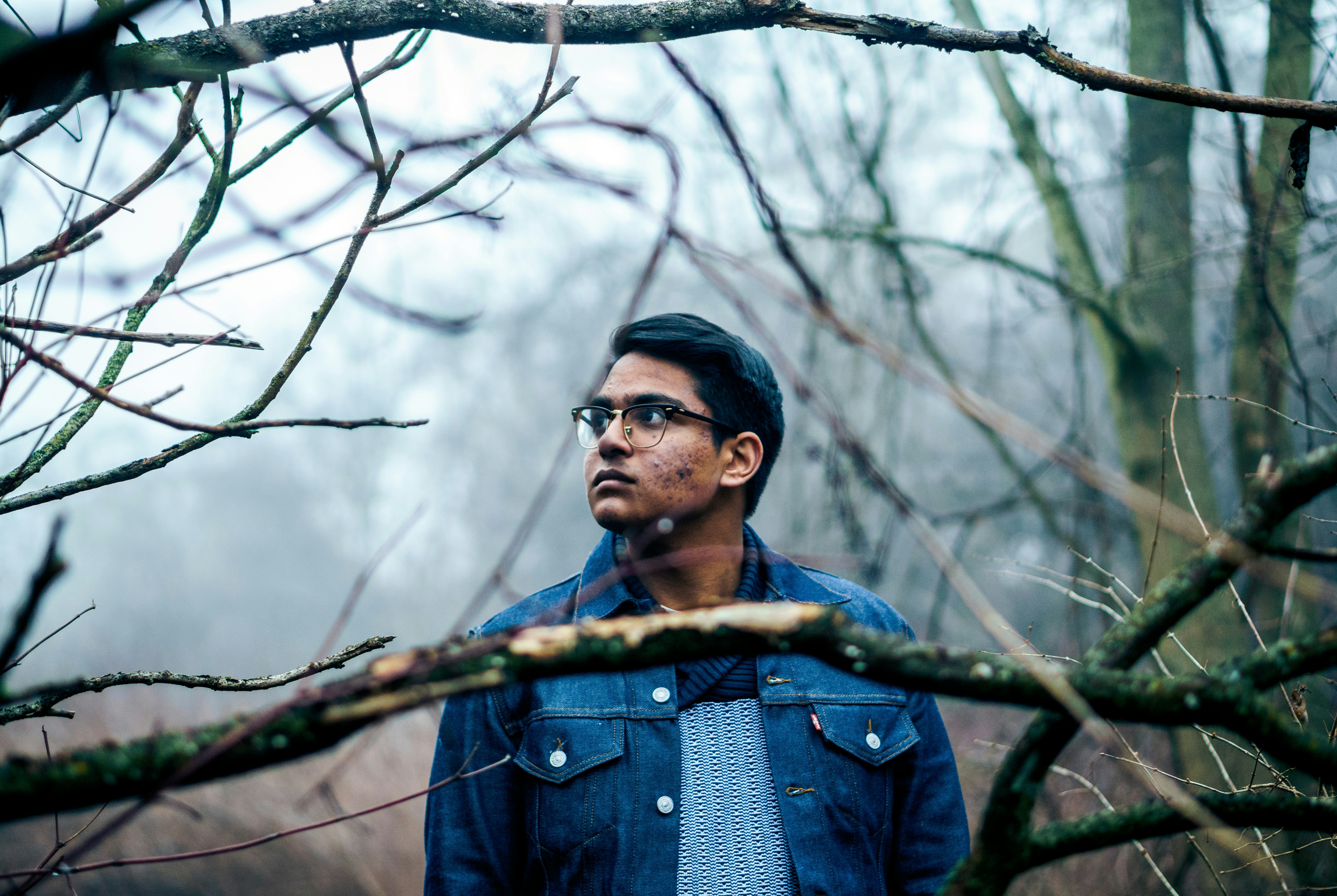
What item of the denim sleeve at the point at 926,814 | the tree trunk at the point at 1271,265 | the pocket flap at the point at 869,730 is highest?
the tree trunk at the point at 1271,265

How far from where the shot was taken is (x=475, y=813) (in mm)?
1609

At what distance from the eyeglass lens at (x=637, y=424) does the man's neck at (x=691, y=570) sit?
0.73 ft

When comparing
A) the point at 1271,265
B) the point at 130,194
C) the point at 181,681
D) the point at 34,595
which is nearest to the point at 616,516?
the point at 181,681

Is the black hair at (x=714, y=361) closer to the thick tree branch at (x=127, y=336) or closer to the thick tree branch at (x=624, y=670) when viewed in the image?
the thick tree branch at (x=127, y=336)

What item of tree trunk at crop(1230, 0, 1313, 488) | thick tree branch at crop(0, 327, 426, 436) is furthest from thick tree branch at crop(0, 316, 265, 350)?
tree trunk at crop(1230, 0, 1313, 488)

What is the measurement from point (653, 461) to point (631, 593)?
0.34 m

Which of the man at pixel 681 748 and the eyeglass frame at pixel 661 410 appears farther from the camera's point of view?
the eyeglass frame at pixel 661 410

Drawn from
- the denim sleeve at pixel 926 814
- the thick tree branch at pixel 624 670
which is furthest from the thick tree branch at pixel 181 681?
the denim sleeve at pixel 926 814

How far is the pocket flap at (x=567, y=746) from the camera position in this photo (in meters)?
1.66

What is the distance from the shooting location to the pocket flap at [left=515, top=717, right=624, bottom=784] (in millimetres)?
1662

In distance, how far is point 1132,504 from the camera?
0.50 m

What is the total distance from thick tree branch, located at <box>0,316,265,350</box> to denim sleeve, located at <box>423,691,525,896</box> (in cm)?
83

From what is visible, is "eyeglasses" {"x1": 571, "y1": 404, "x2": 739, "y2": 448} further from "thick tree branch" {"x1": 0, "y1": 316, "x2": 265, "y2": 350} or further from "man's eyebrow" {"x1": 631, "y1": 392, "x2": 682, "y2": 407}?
"thick tree branch" {"x1": 0, "y1": 316, "x2": 265, "y2": 350}

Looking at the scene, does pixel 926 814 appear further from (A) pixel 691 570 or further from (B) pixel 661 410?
(B) pixel 661 410
